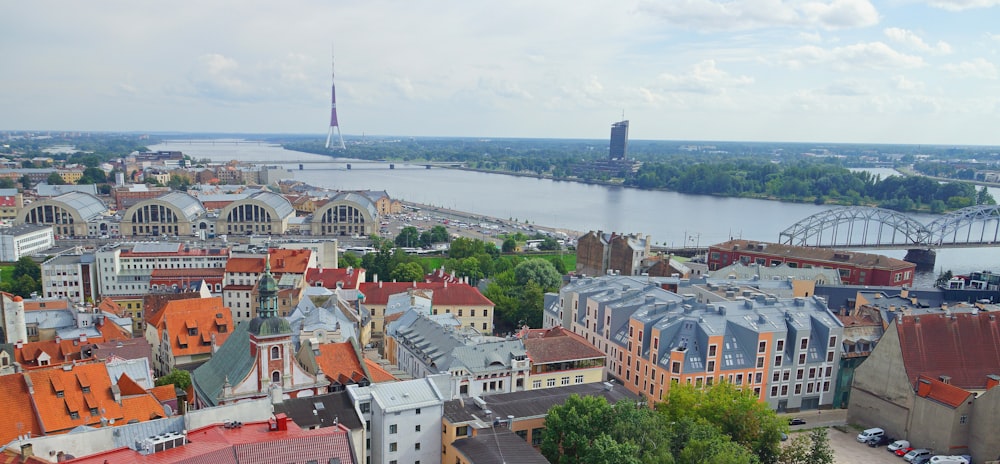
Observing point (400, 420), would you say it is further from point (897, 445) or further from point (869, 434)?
point (897, 445)

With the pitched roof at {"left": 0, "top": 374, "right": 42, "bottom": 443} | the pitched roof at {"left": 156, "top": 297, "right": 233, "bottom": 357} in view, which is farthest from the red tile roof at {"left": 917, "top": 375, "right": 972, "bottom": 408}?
the pitched roof at {"left": 0, "top": 374, "right": 42, "bottom": 443}

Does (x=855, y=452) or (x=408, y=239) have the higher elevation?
(x=855, y=452)

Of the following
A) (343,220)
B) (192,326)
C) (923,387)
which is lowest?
(343,220)

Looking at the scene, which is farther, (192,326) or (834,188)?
(834,188)

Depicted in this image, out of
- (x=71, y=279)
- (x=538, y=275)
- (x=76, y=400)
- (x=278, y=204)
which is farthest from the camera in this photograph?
(x=278, y=204)

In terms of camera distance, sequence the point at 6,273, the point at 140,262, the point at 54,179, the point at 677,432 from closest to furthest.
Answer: the point at 677,432 < the point at 140,262 < the point at 6,273 < the point at 54,179

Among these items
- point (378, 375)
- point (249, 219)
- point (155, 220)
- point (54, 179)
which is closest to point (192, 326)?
point (378, 375)

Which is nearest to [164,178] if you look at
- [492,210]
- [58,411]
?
[492,210]
